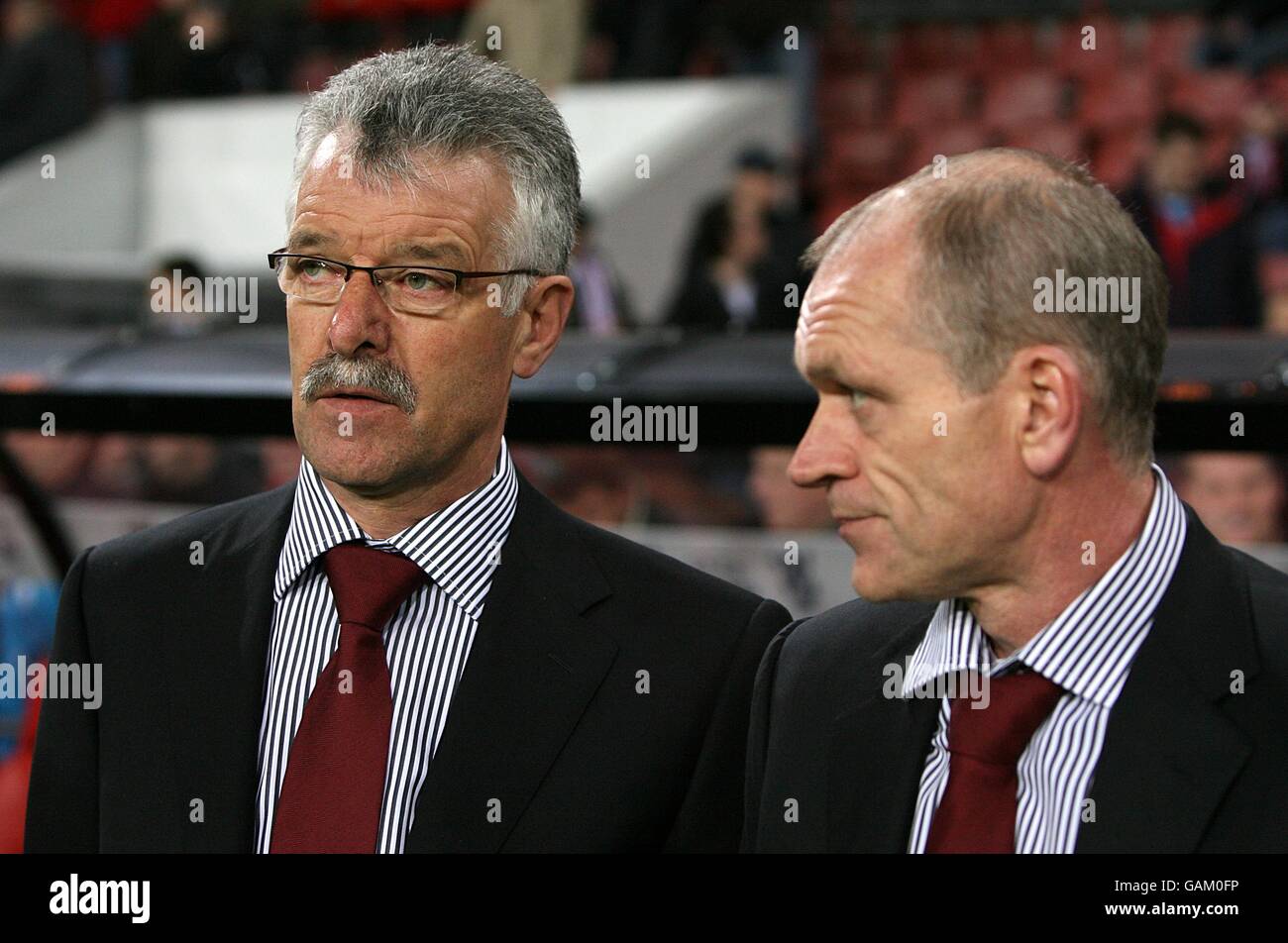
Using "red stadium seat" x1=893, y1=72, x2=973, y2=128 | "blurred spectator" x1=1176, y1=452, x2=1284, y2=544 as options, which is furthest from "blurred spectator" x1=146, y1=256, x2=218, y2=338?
"red stadium seat" x1=893, y1=72, x2=973, y2=128

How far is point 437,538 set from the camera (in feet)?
5.93

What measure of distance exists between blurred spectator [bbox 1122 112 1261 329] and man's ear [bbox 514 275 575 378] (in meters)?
4.00

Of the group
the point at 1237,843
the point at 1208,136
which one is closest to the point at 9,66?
the point at 1208,136

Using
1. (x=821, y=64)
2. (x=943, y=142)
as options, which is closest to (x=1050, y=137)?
(x=943, y=142)

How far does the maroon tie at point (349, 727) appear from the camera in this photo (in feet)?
5.60

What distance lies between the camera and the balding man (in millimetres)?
1514

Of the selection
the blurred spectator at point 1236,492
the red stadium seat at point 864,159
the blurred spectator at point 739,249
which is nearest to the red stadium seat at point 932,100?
the red stadium seat at point 864,159

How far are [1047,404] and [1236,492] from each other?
223 centimetres

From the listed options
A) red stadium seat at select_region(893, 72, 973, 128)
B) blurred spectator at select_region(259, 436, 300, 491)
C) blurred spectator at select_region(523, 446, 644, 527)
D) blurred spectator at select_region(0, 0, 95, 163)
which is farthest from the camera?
blurred spectator at select_region(0, 0, 95, 163)

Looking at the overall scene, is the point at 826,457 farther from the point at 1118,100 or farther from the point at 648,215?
the point at 1118,100

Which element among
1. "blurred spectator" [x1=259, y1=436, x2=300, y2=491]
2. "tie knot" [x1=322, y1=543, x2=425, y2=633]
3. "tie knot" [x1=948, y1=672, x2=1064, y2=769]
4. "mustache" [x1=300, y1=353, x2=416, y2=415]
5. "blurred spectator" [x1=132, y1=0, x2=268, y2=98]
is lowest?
"blurred spectator" [x1=259, y1=436, x2=300, y2=491]

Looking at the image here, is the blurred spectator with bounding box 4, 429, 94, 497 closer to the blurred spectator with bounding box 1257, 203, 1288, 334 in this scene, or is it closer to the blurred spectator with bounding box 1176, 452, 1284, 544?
the blurred spectator with bounding box 1176, 452, 1284, 544

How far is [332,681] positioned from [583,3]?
7.68 meters

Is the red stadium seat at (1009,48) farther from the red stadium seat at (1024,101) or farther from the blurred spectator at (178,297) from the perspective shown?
the blurred spectator at (178,297)
